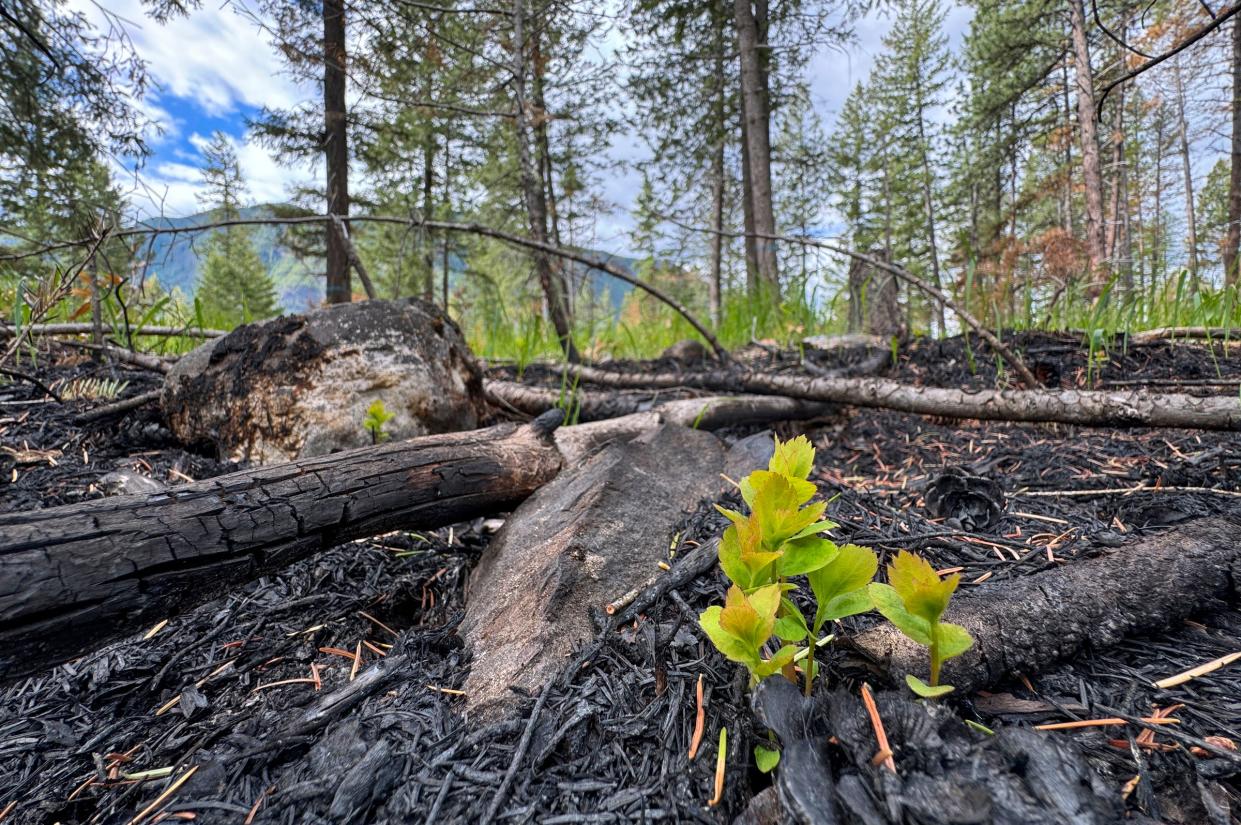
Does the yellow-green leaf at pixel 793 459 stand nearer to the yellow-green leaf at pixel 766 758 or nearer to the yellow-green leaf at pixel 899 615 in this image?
the yellow-green leaf at pixel 899 615

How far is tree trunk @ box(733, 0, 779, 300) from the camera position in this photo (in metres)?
7.91

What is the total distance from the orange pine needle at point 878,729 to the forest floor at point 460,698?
0.33 ft

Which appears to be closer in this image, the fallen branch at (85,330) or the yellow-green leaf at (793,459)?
the yellow-green leaf at (793,459)

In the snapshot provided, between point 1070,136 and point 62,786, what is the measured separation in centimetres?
1784

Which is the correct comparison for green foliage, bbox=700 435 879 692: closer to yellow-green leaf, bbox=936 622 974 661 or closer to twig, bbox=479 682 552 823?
yellow-green leaf, bbox=936 622 974 661

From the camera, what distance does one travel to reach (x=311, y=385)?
271cm

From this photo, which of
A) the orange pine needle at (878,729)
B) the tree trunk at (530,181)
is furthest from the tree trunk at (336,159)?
the orange pine needle at (878,729)

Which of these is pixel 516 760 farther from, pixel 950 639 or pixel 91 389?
pixel 91 389

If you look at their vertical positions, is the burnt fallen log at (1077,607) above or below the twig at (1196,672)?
above

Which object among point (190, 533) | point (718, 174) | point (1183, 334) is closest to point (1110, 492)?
point (190, 533)

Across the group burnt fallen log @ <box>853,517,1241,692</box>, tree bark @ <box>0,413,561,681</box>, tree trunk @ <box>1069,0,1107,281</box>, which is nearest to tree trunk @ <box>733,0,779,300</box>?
tree trunk @ <box>1069,0,1107,281</box>

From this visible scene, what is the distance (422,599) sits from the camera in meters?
1.66

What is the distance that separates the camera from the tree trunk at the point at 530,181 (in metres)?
4.08

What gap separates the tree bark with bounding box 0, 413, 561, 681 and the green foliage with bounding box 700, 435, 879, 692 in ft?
3.35
